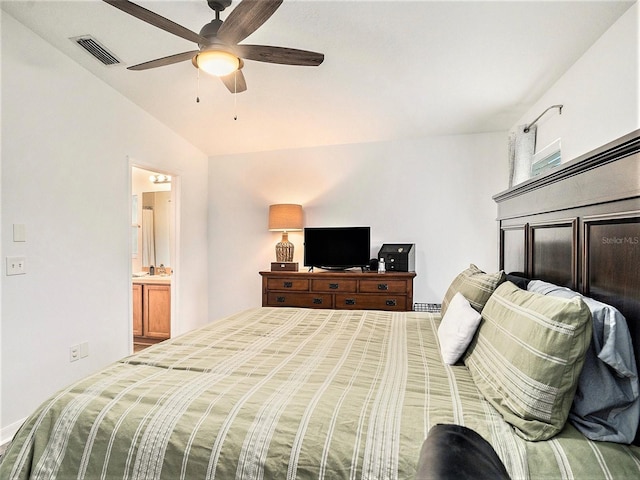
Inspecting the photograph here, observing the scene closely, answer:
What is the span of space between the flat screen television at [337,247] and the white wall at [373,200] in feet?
0.81

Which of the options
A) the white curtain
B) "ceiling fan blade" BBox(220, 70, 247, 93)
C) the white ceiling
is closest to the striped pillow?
the white ceiling

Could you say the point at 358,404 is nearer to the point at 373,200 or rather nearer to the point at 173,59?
the point at 173,59

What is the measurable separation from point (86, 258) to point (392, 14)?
290cm

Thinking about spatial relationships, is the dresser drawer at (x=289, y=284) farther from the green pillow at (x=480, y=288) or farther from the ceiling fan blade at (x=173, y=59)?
the ceiling fan blade at (x=173, y=59)

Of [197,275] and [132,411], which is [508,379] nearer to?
[132,411]

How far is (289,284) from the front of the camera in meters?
3.71

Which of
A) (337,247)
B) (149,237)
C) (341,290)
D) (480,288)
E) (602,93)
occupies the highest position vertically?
(602,93)

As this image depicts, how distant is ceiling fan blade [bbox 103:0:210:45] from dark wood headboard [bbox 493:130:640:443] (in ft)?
6.12

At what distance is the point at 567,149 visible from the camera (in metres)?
2.32

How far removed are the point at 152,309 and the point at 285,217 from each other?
1.96 meters

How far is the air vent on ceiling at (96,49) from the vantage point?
240cm

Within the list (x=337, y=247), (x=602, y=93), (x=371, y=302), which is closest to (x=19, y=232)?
(x=337, y=247)

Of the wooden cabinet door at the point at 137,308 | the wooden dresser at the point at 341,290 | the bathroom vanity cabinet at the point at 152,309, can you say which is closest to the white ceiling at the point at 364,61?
the wooden dresser at the point at 341,290

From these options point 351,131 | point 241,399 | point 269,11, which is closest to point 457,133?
point 351,131
